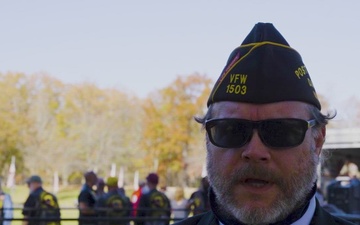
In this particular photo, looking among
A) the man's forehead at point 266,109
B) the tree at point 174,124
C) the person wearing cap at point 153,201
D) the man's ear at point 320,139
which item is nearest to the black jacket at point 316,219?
the man's ear at point 320,139

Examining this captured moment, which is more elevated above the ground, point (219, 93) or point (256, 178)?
point (219, 93)

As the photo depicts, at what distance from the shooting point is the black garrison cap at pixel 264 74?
173 centimetres

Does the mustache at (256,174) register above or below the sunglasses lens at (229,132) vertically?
below

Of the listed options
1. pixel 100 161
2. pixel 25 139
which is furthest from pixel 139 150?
pixel 25 139

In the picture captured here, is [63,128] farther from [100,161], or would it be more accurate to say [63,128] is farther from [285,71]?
[285,71]

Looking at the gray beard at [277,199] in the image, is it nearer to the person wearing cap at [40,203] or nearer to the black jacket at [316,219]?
the black jacket at [316,219]

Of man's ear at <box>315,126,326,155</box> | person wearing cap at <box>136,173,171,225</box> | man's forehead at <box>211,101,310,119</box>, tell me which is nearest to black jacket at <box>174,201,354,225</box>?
man's ear at <box>315,126,326,155</box>

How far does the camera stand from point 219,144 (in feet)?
5.72

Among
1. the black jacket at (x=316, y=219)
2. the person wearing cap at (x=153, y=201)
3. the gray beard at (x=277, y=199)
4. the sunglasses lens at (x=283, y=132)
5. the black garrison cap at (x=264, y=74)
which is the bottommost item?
the person wearing cap at (x=153, y=201)

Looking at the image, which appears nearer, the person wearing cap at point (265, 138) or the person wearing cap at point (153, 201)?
the person wearing cap at point (265, 138)

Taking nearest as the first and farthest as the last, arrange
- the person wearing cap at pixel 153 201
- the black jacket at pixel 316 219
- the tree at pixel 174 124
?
1. the black jacket at pixel 316 219
2. the person wearing cap at pixel 153 201
3. the tree at pixel 174 124

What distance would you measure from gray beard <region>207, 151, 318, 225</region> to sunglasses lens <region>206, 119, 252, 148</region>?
0.07 meters

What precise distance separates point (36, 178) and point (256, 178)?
8.31 metres

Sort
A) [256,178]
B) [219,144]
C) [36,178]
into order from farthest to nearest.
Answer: [36,178], [219,144], [256,178]
